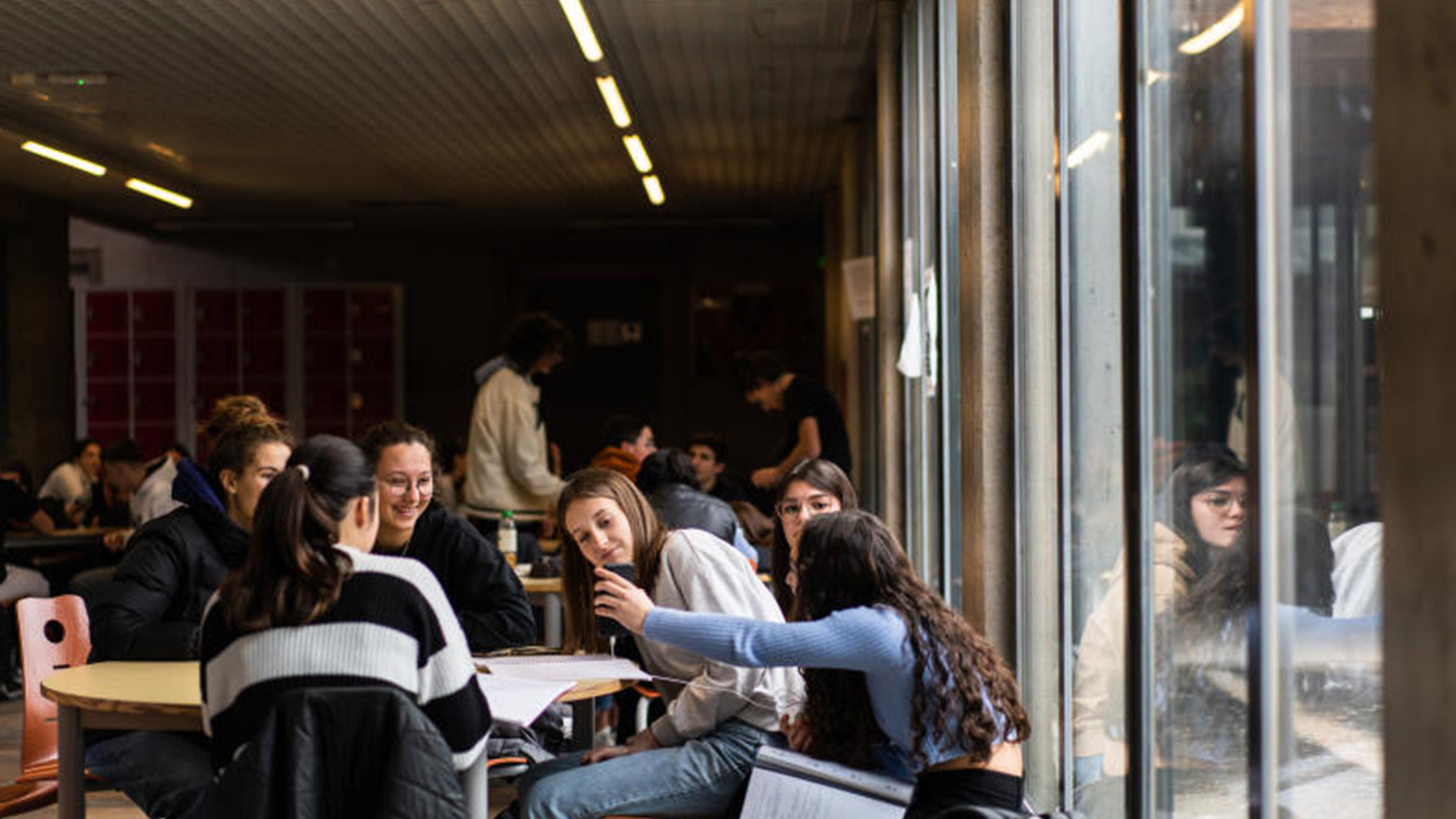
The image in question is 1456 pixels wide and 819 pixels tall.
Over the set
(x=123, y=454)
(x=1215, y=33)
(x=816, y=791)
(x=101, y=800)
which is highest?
(x=1215, y=33)

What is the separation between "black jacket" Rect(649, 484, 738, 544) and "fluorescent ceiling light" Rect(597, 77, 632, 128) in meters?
3.63

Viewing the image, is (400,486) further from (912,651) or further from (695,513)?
(912,651)

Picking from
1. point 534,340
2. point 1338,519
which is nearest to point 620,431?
point 534,340

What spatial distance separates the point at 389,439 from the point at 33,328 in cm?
1100

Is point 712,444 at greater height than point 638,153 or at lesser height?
lesser

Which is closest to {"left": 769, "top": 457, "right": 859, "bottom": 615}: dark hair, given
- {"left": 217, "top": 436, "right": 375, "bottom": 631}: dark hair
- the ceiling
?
{"left": 217, "top": 436, "right": 375, "bottom": 631}: dark hair

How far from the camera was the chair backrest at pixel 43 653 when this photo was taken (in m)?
3.99

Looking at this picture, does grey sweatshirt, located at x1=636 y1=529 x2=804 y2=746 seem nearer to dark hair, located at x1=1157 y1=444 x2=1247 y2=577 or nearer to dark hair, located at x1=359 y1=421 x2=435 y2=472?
dark hair, located at x1=359 y1=421 x2=435 y2=472

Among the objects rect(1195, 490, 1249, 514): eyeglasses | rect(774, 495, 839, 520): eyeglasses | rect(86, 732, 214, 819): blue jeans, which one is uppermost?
rect(1195, 490, 1249, 514): eyeglasses

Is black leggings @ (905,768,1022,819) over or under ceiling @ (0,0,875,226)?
under

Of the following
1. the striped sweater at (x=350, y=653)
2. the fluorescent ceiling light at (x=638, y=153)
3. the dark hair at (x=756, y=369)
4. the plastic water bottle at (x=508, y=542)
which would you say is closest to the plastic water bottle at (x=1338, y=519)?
the striped sweater at (x=350, y=653)

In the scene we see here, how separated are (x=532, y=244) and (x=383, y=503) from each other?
42.5 ft

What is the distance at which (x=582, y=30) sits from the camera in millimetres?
7676

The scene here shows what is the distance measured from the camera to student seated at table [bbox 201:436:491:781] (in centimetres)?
263
